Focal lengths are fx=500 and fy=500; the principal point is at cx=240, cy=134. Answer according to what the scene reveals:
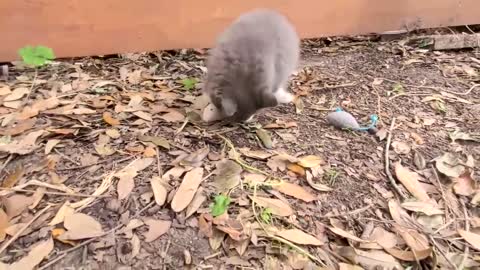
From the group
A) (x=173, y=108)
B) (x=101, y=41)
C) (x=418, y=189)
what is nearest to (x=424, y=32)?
(x=418, y=189)

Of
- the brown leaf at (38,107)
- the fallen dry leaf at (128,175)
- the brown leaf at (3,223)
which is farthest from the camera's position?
the brown leaf at (38,107)

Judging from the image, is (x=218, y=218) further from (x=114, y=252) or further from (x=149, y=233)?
(x=114, y=252)

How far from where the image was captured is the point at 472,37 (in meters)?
3.19

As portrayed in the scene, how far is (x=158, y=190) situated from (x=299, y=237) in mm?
576

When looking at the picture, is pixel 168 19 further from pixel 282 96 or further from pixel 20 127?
pixel 20 127

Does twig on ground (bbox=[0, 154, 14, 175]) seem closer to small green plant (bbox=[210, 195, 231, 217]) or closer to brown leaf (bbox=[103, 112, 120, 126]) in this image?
brown leaf (bbox=[103, 112, 120, 126])

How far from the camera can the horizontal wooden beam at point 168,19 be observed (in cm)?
272

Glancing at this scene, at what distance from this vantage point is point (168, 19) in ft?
9.47

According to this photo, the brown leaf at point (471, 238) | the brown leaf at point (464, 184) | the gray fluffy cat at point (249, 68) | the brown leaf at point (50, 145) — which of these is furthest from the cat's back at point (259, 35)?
the brown leaf at point (471, 238)

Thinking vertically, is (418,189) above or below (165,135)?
below

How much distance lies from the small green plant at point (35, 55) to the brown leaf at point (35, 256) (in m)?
1.38

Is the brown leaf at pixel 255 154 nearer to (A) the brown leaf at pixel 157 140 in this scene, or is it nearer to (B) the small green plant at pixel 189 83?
(A) the brown leaf at pixel 157 140

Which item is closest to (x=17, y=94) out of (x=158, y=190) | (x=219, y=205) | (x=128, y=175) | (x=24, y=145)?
(x=24, y=145)

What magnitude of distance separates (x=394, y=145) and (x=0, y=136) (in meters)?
1.77
